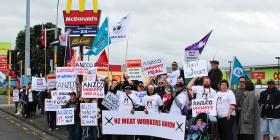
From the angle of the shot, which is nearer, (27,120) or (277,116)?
(277,116)

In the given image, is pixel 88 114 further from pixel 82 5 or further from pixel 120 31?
pixel 82 5

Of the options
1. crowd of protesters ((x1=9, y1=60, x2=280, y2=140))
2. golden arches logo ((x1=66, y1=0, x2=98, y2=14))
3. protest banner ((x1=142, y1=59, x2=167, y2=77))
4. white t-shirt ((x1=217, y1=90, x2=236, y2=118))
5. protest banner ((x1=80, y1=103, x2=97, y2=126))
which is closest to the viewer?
white t-shirt ((x1=217, y1=90, x2=236, y2=118))

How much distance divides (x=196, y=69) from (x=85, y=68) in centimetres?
444

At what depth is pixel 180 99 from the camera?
39.1ft

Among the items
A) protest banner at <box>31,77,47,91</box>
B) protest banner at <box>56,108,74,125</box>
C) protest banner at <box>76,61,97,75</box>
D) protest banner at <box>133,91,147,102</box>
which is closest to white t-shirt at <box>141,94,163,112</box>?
protest banner at <box>133,91,147,102</box>

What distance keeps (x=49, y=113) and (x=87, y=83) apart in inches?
226

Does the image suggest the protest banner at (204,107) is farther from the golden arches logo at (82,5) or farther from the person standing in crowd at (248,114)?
the golden arches logo at (82,5)

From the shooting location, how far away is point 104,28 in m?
18.2

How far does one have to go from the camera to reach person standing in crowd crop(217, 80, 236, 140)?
1159 cm

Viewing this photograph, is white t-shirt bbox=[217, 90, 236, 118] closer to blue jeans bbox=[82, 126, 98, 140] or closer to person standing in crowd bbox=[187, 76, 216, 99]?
person standing in crowd bbox=[187, 76, 216, 99]

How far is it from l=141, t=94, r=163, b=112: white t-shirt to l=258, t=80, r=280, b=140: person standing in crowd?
2.44m

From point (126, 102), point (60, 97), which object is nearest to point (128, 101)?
point (126, 102)

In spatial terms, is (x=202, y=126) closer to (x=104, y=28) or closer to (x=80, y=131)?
(x=80, y=131)

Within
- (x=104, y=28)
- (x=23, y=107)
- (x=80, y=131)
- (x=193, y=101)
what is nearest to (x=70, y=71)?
(x=104, y=28)
